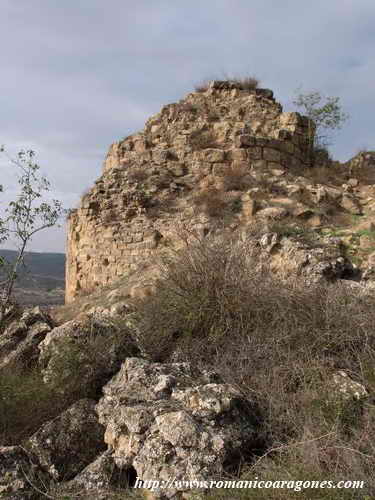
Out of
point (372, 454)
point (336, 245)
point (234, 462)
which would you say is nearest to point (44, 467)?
point (234, 462)

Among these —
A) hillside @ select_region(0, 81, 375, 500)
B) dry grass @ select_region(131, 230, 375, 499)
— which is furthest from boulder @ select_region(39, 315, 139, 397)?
Result: dry grass @ select_region(131, 230, 375, 499)

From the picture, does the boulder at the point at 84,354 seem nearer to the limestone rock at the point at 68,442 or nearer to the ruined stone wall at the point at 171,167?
the limestone rock at the point at 68,442

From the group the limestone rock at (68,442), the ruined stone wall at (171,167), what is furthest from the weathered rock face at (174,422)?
the ruined stone wall at (171,167)

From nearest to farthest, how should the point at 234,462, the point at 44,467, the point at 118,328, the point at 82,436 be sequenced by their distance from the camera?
the point at 234,462
the point at 44,467
the point at 82,436
the point at 118,328

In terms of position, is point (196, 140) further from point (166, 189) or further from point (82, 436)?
point (82, 436)

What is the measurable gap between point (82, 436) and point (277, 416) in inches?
56.1

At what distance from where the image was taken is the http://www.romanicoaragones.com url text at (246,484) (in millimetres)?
2152

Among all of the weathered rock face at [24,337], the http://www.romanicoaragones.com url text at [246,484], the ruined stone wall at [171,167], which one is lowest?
the http://www.romanicoaragones.com url text at [246,484]

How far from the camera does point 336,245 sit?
6.47 meters

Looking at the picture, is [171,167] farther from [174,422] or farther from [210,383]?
[174,422]

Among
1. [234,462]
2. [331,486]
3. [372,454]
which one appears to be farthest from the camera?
[234,462]

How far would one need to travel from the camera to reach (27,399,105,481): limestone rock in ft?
9.42

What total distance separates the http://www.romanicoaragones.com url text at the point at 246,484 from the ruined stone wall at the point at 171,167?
20.2 feet

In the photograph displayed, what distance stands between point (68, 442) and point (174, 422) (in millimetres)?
899
